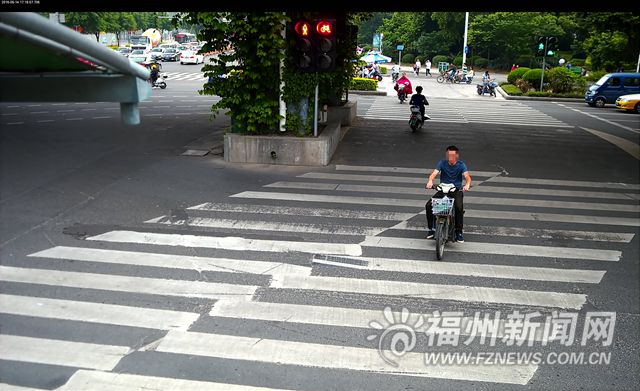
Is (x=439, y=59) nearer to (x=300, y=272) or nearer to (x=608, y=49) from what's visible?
(x=608, y=49)

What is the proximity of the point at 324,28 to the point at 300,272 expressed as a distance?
591cm

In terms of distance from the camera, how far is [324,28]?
12.5 meters

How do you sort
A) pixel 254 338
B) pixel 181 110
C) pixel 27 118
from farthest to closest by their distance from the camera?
pixel 181 110 < pixel 27 118 < pixel 254 338

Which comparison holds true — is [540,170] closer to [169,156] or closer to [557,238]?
[557,238]

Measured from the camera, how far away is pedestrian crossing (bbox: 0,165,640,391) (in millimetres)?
6191

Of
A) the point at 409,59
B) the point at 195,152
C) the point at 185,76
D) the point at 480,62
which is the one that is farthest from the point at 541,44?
the point at 409,59

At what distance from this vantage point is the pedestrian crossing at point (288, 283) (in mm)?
6191

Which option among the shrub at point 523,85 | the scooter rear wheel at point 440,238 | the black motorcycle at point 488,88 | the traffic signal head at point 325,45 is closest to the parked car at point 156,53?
the black motorcycle at point 488,88

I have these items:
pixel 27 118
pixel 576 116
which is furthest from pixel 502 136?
pixel 27 118

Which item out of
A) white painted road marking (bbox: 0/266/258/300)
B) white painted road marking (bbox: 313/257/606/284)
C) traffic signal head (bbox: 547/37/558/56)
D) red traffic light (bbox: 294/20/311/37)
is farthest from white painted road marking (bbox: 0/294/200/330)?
traffic signal head (bbox: 547/37/558/56)

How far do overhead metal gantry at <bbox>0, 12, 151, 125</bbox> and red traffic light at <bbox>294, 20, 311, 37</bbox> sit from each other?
9.57m

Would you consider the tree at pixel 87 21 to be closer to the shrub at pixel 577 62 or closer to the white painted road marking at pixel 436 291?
the shrub at pixel 577 62

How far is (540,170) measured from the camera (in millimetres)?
16203

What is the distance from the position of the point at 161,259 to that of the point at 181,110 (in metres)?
19.1
